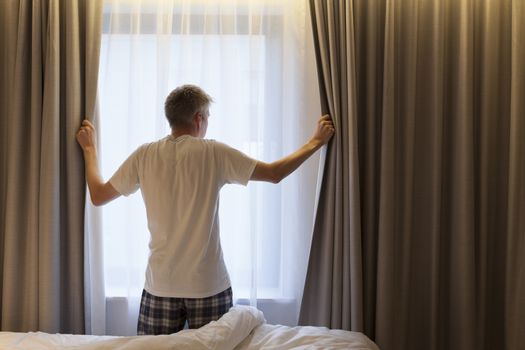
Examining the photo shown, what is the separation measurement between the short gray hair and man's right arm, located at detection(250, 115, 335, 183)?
0.33 metres

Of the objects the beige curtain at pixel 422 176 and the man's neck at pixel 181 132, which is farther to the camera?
the beige curtain at pixel 422 176

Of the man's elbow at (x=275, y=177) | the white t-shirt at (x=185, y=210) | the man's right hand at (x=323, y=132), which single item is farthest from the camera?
the man's right hand at (x=323, y=132)

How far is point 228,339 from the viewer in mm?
1514

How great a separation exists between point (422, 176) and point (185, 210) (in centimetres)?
113

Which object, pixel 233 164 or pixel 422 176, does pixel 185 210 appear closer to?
pixel 233 164

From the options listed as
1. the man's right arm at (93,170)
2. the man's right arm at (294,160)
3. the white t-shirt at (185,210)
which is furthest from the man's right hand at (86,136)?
the man's right arm at (294,160)

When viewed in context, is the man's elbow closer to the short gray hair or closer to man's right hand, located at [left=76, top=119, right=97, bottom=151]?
the short gray hair

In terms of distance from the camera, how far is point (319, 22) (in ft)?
6.79

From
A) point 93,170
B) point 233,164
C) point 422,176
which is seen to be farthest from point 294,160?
point 93,170

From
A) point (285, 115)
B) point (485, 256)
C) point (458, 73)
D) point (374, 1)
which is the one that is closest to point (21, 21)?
point (285, 115)

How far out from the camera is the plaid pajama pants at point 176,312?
1.79m

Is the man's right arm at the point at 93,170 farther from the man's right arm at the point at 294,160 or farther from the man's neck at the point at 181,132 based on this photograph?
the man's right arm at the point at 294,160

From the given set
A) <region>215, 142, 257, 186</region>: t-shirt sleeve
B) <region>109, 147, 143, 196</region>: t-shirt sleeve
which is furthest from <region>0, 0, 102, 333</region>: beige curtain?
<region>215, 142, 257, 186</region>: t-shirt sleeve

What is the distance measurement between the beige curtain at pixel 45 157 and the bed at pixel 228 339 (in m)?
0.34
